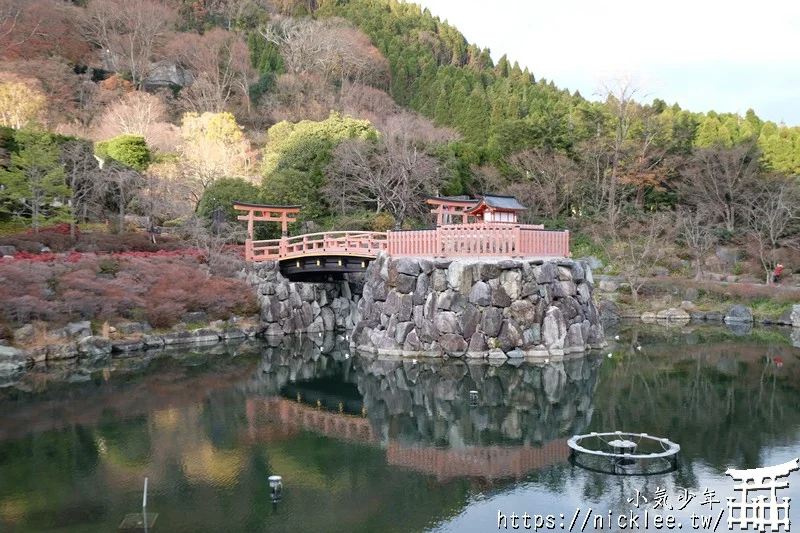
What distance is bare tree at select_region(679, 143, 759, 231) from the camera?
109 feet

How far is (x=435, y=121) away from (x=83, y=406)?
128 feet

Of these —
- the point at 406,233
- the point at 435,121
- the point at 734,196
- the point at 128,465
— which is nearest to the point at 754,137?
the point at 734,196

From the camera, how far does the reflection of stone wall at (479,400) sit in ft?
40.4

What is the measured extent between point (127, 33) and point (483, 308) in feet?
144

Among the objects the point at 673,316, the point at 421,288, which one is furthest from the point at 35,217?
the point at 673,316

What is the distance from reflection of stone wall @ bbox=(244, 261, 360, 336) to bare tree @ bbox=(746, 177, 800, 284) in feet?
61.2

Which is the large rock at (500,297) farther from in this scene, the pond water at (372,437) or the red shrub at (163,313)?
the red shrub at (163,313)

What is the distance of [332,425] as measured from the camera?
13055mm

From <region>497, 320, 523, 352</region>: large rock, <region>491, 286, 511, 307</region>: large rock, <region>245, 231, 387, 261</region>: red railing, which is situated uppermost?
<region>245, 231, 387, 261</region>: red railing

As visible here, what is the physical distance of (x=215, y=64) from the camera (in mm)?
48656

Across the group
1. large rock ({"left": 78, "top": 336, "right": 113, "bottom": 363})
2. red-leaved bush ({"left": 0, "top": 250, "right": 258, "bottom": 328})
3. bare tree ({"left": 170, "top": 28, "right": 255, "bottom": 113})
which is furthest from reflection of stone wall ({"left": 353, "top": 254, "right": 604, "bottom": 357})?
bare tree ({"left": 170, "top": 28, "right": 255, "bottom": 113})

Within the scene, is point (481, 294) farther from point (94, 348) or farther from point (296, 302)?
point (94, 348)

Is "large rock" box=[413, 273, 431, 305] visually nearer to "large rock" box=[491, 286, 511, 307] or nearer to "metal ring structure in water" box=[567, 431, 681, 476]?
"large rock" box=[491, 286, 511, 307]

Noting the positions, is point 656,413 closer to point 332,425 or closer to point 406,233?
point 332,425
